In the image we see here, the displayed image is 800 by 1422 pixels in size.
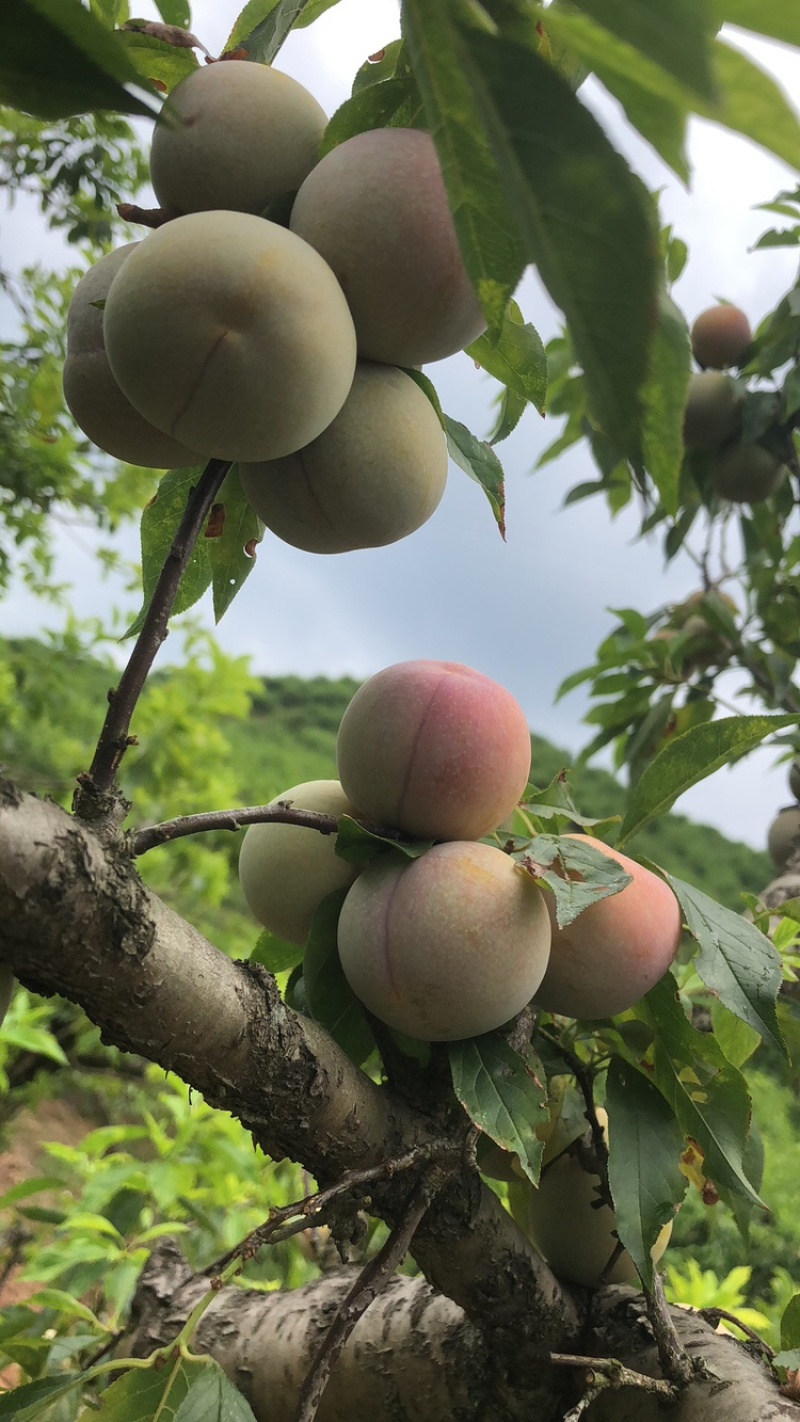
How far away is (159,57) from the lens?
1.42 feet

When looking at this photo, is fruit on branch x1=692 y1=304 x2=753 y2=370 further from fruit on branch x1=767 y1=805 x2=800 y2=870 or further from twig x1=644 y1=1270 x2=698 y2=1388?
Result: twig x1=644 y1=1270 x2=698 y2=1388

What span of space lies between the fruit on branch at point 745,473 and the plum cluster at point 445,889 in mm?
1035

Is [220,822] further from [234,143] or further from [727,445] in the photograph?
[727,445]

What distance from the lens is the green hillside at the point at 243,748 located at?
226 centimetres

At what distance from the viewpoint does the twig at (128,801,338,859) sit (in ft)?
1.14

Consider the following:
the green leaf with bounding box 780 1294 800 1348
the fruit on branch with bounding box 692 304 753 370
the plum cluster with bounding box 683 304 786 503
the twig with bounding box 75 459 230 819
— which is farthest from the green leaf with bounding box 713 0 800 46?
the fruit on branch with bounding box 692 304 753 370

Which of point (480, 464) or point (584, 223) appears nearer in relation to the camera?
point (584, 223)

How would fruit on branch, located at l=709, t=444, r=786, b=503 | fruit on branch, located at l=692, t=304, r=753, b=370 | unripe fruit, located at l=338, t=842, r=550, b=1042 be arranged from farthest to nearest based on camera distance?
fruit on branch, located at l=692, t=304, r=753, b=370 → fruit on branch, located at l=709, t=444, r=786, b=503 → unripe fruit, located at l=338, t=842, r=550, b=1042

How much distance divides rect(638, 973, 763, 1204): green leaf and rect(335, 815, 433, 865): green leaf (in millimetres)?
156

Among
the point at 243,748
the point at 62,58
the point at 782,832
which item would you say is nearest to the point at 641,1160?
the point at 62,58

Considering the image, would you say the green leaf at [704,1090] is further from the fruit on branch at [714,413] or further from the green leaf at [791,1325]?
the fruit on branch at [714,413]

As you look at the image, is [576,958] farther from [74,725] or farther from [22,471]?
[74,725]

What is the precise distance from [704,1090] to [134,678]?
1.18 feet

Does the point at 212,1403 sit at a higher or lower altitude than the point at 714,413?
lower
